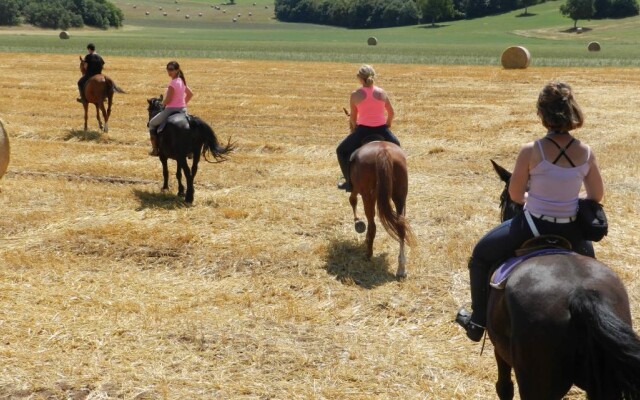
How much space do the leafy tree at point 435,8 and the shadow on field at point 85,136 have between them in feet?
347

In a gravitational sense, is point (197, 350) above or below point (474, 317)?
below

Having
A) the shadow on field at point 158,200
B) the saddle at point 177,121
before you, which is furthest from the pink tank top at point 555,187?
the saddle at point 177,121

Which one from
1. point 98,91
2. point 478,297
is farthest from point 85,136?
point 478,297

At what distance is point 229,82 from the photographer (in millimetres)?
30906

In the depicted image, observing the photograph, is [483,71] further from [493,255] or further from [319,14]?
[319,14]

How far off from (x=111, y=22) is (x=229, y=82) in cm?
8465

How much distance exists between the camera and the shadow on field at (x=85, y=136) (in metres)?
19.5

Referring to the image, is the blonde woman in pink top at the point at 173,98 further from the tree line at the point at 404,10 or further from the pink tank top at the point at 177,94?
the tree line at the point at 404,10

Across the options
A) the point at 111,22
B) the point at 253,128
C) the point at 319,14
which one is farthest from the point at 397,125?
the point at 319,14

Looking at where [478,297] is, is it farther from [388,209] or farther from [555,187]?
[388,209]

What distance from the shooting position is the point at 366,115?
10.4 m

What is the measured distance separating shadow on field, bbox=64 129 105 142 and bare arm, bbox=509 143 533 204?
51.7 feet

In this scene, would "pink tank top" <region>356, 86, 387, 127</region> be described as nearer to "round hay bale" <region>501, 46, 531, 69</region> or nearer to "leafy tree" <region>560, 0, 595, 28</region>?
"round hay bale" <region>501, 46, 531, 69</region>

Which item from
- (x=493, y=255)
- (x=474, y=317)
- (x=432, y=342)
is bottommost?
(x=432, y=342)
